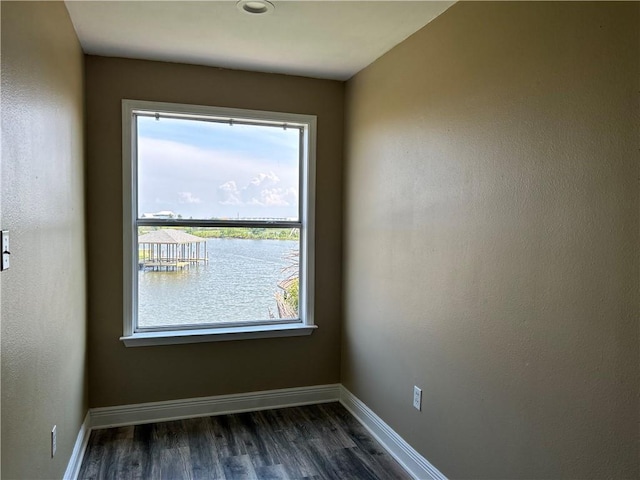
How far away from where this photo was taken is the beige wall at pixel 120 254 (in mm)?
2902

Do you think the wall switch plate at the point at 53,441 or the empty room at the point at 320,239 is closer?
the empty room at the point at 320,239

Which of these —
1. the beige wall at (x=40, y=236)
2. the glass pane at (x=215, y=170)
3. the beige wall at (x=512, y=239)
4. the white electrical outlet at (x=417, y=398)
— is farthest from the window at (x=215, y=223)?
the white electrical outlet at (x=417, y=398)

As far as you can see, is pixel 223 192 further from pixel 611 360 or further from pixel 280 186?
pixel 611 360

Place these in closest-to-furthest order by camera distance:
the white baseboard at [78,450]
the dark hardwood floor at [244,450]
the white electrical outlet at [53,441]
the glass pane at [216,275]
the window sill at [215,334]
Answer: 1. the white electrical outlet at [53,441]
2. the white baseboard at [78,450]
3. the dark hardwood floor at [244,450]
4. the window sill at [215,334]
5. the glass pane at [216,275]

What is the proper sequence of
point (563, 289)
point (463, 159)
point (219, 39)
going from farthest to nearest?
1. point (219, 39)
2. point (463, 159)
3. point (563, 289)

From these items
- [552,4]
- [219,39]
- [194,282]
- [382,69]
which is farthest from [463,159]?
[194,282]

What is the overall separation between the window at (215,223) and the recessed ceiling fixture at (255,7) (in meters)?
0.96

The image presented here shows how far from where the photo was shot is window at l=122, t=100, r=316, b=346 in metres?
3.05

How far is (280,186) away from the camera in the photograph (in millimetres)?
3367

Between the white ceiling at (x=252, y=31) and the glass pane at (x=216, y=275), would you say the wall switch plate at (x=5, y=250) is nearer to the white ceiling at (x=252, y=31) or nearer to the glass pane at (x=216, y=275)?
the white ceiling at (x=252, y=31)

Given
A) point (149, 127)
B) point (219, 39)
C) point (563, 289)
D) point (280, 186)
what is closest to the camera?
point (563, 289)

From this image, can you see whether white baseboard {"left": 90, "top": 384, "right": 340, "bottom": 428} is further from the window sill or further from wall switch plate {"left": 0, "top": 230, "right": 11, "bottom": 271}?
wall switch plate {"left": 0, "top": 230, "right": 11, "bottom": 271}

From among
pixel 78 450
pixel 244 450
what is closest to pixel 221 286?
pixel 244 450

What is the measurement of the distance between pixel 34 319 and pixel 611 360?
190 cm
